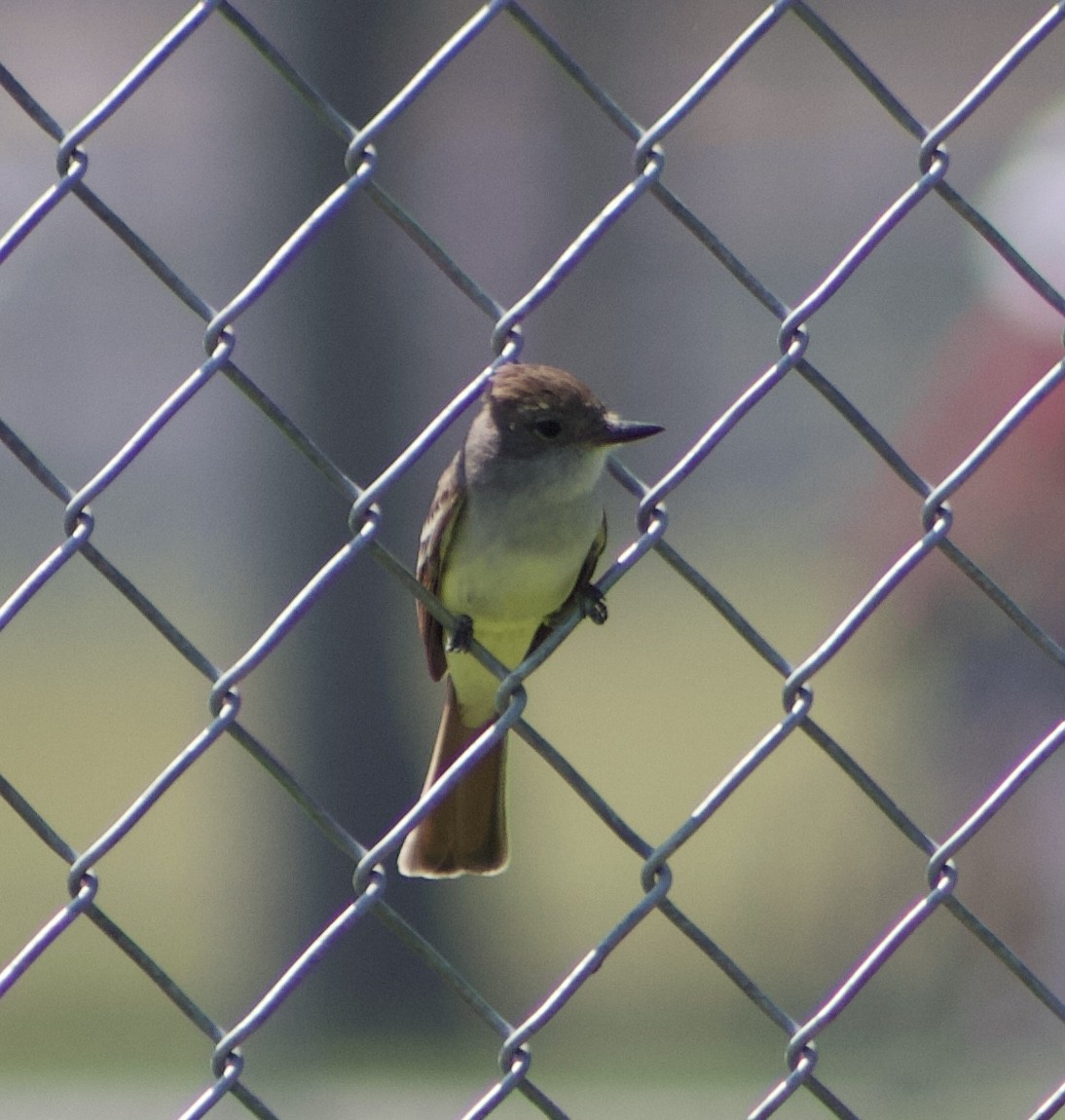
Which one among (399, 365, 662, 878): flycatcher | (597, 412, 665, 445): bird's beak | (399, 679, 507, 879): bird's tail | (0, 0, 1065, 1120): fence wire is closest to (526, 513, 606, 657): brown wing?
(399, 365, 662, 878): flycatcher

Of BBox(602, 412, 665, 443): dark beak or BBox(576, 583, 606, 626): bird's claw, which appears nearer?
BBox(602, 412, 665, 443): dark beak

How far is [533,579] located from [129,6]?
25.8 feet

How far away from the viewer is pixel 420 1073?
25.2 feet

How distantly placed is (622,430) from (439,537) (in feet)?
1.35

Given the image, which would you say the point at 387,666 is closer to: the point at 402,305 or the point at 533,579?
the point at 402,305

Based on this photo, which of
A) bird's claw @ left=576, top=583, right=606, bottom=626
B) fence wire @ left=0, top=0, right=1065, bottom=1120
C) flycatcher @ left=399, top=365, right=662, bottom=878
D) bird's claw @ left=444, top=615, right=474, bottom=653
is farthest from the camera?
flycatcher @ left=399, top=365, right=662, bottom=878

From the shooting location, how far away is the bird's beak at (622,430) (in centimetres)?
330

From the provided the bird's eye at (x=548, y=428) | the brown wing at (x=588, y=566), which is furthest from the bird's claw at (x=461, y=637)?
the bird's eye at (x=548, y=428)

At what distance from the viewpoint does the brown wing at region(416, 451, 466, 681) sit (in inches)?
141

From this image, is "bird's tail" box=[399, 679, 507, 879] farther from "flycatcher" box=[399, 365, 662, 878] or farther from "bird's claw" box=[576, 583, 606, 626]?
"bird's claw" box=[576, 583, 606, 626]

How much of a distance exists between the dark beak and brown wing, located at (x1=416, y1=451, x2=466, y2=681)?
0.28 m

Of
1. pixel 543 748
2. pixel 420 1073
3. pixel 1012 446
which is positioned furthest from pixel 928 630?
pixel 543 748

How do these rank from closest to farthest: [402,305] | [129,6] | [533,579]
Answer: [533,579]
[402,305]
[129,6]

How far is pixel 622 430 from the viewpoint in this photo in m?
3.45
